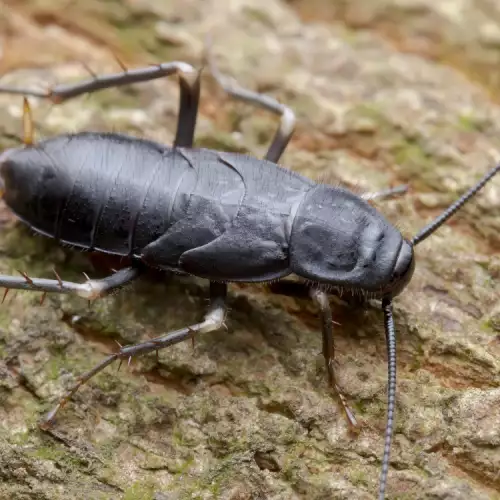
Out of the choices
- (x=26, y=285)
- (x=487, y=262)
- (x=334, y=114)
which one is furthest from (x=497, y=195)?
(x=26, y=285)

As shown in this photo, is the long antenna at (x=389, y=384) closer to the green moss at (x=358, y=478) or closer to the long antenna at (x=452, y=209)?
the green moss at (x=358, y=478)

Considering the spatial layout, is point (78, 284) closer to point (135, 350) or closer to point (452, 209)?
point (135, 350)

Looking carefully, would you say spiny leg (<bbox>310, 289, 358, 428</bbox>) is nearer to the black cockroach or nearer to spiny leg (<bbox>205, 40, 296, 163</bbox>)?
the black cockroach

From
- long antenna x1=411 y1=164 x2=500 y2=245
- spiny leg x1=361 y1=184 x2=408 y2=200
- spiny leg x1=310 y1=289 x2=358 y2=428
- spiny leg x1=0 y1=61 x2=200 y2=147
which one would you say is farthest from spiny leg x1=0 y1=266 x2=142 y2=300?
long antenna x1=411 y1=164 x2=500 y2=245

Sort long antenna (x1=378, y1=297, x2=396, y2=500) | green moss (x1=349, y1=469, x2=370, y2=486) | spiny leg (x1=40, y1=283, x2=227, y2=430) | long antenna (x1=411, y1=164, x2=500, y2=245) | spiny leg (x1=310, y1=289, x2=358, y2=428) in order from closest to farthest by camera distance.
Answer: long antenna (x1=378, y1=297, x2=396, y2=500) < green moss (x1=349, y1=469, x2=370, y2=486) < spiny leg (x1=40, y1=283, x2=227, y2=430) < spiny leg (x1=310, y1=289, x2=358, y2=428) < long antenna (x1=411, y1=164, x2=500, y2=245)

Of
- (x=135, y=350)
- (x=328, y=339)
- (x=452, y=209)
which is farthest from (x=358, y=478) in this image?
(x=452, y=209)

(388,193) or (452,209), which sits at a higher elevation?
(452,209)

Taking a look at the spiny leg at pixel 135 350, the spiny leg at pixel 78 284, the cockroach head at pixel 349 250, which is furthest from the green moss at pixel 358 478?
the spiny leg at pixel 78 284

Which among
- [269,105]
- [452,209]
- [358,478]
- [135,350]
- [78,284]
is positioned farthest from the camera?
[269,105]
